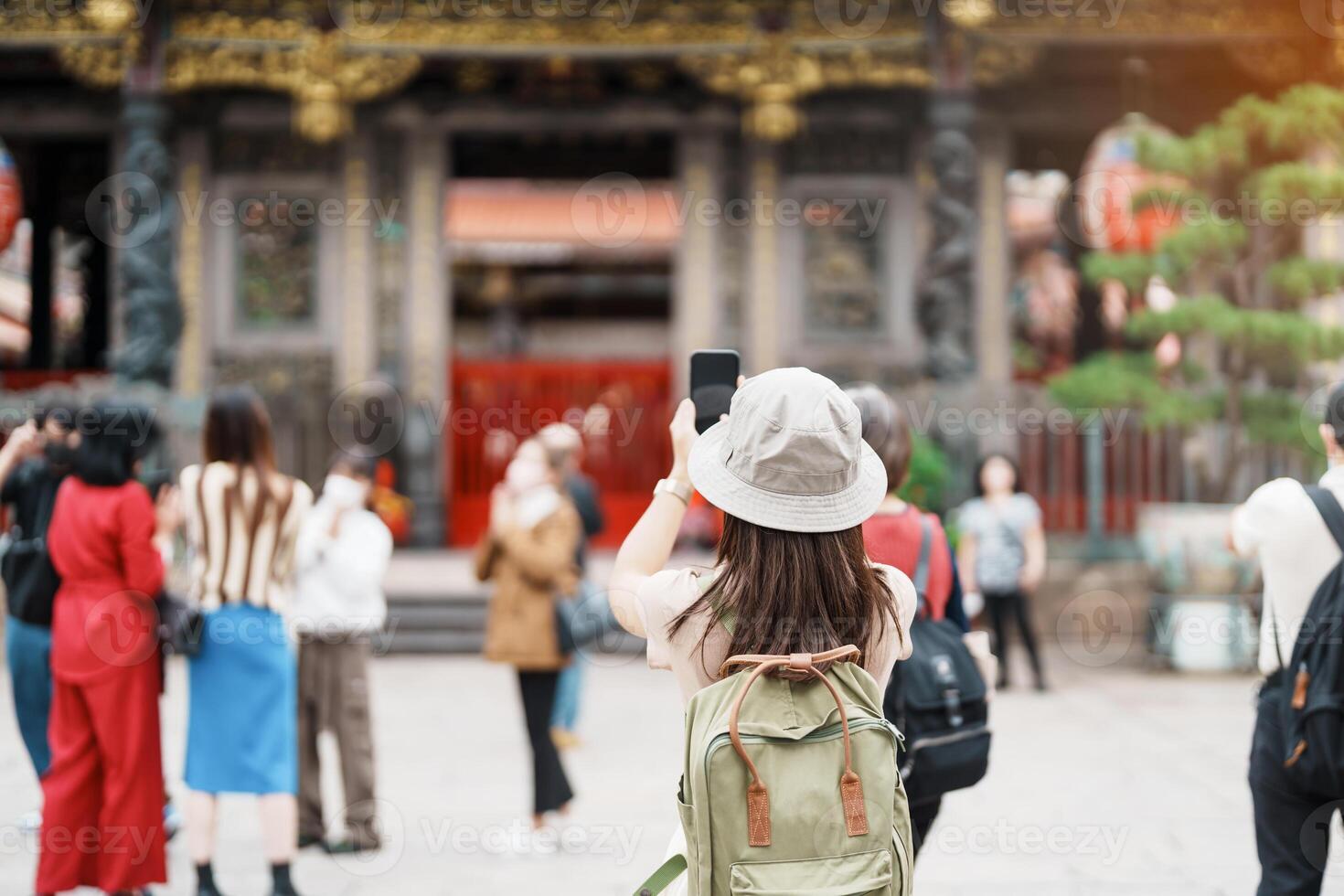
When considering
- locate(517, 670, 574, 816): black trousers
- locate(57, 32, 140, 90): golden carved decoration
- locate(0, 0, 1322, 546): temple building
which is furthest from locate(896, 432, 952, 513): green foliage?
locate(57, 32, 140, 90): golden carved decoration

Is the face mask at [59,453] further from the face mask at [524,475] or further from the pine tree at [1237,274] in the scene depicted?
the pine tree at [1237,274]

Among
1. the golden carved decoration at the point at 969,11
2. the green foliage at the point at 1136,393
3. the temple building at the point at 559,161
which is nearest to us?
the green foliage at the point at 1136,393

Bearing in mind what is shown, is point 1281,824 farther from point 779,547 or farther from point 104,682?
point 104,682

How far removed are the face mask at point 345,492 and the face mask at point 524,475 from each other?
0.59 metres

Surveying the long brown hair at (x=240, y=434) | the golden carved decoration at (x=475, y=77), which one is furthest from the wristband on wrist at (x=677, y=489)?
the golden carved decoration at (x=475, y=77)

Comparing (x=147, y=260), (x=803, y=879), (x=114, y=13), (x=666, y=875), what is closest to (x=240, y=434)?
(x=666, y=875)

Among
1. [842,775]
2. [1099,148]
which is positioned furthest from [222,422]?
[1099,148]

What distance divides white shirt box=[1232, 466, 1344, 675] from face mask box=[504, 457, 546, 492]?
118 inches

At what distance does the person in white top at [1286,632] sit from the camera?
12.0ft

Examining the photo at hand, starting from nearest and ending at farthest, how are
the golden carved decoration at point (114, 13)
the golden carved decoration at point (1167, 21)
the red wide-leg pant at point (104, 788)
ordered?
the red wide-leg pant at point (104, 788) < the golden carved decoration at point (114, 13) < the golden carved decoration at point (1167, 21)

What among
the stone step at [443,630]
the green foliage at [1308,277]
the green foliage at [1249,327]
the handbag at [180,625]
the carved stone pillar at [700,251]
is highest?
the carved stone pillar at [700,251]

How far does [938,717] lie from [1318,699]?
34.9 inches

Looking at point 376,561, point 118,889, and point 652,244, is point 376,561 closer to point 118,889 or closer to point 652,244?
point 118,889

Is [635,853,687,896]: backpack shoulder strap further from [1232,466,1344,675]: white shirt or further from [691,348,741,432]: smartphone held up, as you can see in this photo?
[1232,466,1344,675]: white shirt
